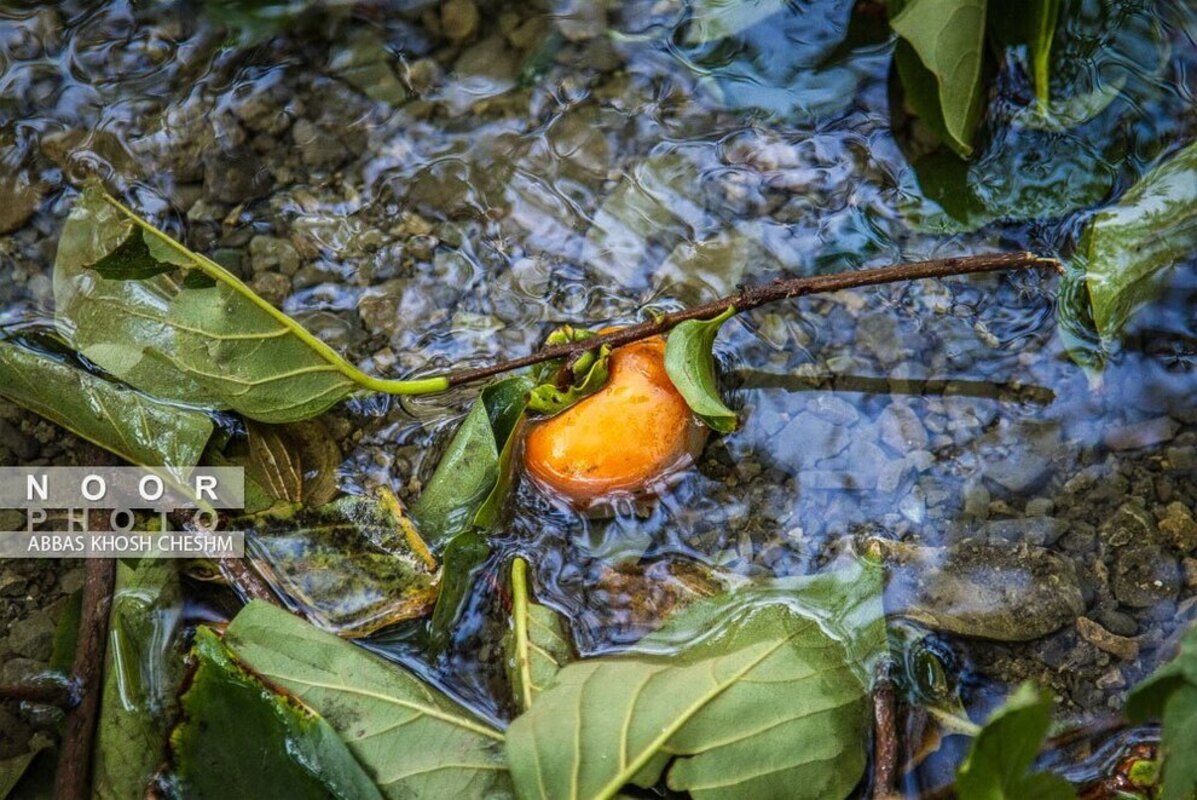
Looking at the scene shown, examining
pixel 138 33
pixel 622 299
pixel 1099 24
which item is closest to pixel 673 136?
pixel 622 299

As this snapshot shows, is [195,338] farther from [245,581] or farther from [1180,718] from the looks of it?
[1180,718]

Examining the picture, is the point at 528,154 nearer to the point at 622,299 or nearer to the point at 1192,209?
the point at 622,299

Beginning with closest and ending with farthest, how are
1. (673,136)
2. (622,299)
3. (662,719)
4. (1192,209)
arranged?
(662,719), (1192,209), (622,299), (673,136)

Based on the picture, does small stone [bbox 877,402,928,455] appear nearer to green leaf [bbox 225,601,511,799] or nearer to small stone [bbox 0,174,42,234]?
green leaf [bbox 225,601,511,799]

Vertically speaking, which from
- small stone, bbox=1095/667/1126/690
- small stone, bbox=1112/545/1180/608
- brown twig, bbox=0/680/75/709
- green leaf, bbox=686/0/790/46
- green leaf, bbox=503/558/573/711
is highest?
green leaf, bbox=686/0/790/46

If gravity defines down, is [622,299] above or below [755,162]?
below

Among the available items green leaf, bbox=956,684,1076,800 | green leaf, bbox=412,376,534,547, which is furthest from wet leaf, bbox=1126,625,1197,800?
green leaf, bbox=412,376,534,547

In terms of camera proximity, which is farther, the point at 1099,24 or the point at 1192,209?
the point at 1099,24
